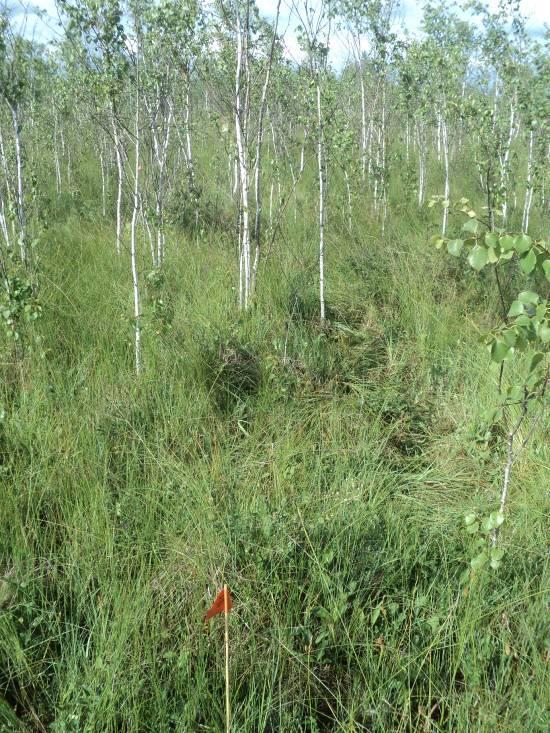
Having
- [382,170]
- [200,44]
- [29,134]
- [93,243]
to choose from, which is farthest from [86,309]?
[29,134]

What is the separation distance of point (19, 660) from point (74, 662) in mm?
199

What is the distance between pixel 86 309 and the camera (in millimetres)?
4402

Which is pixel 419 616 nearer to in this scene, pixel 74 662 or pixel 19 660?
pixel 74 662

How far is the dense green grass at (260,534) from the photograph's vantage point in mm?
1717

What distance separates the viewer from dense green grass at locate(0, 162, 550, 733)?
1.72 meters

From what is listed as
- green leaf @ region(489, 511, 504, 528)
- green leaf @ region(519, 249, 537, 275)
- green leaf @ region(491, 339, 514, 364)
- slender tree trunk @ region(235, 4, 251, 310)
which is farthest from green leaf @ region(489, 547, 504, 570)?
slender tree trunk @ region(235, 4, 251, 310)

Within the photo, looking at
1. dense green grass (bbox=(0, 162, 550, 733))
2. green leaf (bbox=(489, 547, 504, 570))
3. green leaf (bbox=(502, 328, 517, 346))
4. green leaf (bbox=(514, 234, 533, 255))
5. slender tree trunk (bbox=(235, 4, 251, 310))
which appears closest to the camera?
green leaf (bbox=(514, 234, 533, 255))

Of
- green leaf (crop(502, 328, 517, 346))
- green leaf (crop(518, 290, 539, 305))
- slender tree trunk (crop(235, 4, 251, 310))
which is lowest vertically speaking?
green leaf (crop(502, 328, 517, 346))

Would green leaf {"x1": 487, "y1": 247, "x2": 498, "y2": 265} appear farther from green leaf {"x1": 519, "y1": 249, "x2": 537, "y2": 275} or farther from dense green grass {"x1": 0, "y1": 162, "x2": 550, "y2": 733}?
dense green grass {"x1": 0, "y1": 162, "x2": 550, "y2": 733}

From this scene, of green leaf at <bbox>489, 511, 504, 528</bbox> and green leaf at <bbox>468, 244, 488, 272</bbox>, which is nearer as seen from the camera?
green leaf at <bbox>468, 244, 488, 272</bbox>

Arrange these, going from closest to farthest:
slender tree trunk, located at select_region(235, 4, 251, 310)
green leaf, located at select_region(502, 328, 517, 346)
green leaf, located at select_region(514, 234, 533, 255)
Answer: green leaf, located at select_region(514, 234, 533, 255) < green leaf, located at select_region(502, 328, 517, 346) < slender tree trunk, located at select_region(235, 4, 251, 310)

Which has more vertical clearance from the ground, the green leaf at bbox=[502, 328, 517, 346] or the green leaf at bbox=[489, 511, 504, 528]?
the green leaf at bbox=[502, 328, 517, 346]

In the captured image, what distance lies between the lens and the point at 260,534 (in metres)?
2.23

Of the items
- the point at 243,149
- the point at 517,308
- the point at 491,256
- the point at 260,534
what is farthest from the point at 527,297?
the point at 243,149
